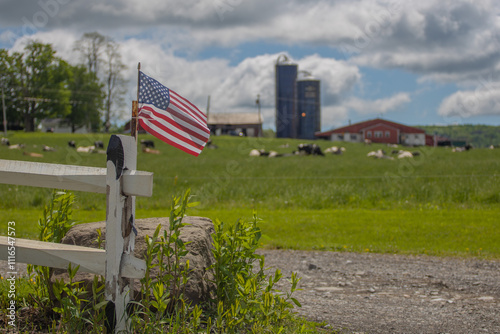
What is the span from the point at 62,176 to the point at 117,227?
53cm

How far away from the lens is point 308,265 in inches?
318

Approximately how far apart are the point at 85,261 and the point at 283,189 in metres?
15.2

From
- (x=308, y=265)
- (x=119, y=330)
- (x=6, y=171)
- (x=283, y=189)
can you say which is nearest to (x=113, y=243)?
(x=119, y=330)

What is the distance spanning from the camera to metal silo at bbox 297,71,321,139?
105 meters

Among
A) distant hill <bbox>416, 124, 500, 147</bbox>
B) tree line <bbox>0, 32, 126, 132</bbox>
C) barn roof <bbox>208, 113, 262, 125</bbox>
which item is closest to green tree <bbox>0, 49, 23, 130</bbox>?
tree line <bbox>0, 32, 126, 132</bbox>

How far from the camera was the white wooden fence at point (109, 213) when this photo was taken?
3.35 m

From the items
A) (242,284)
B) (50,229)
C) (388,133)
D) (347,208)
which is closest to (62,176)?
(50,229)

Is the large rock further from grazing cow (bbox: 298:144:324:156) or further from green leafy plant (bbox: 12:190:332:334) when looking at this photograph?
grazing cow (bbox: 298:144:324:156)

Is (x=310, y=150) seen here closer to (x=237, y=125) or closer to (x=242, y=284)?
(x=242, y=284)

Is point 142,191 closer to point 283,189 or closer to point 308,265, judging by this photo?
point 308,265

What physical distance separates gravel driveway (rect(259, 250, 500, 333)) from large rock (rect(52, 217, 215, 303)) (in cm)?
132

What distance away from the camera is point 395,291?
6445 mm

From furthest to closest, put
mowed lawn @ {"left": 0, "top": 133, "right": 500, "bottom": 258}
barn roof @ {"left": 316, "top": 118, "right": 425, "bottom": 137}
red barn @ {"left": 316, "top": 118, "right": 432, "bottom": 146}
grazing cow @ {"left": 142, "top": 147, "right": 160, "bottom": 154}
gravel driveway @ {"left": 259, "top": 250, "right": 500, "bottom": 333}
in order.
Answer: barn roof @ {"left": 316, "top": 118, "right": 425, "bottom": 137}
red barn @ {"left": 316, "top": 118, "right": 432, "bottom": 146}
grazing cow @ {"left": 142, "top": 147, "right": 160, "bottom": 154}
mowed lawn @ {"left": 0, "top": 133, "right": 500, "bottom": 258}
gravel driveway @ {"left": 259, "top": 250, "right": 500, "bottom": 333}

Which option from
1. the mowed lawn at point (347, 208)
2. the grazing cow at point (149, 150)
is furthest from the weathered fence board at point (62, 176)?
the grazing cow at point (149, 150)
